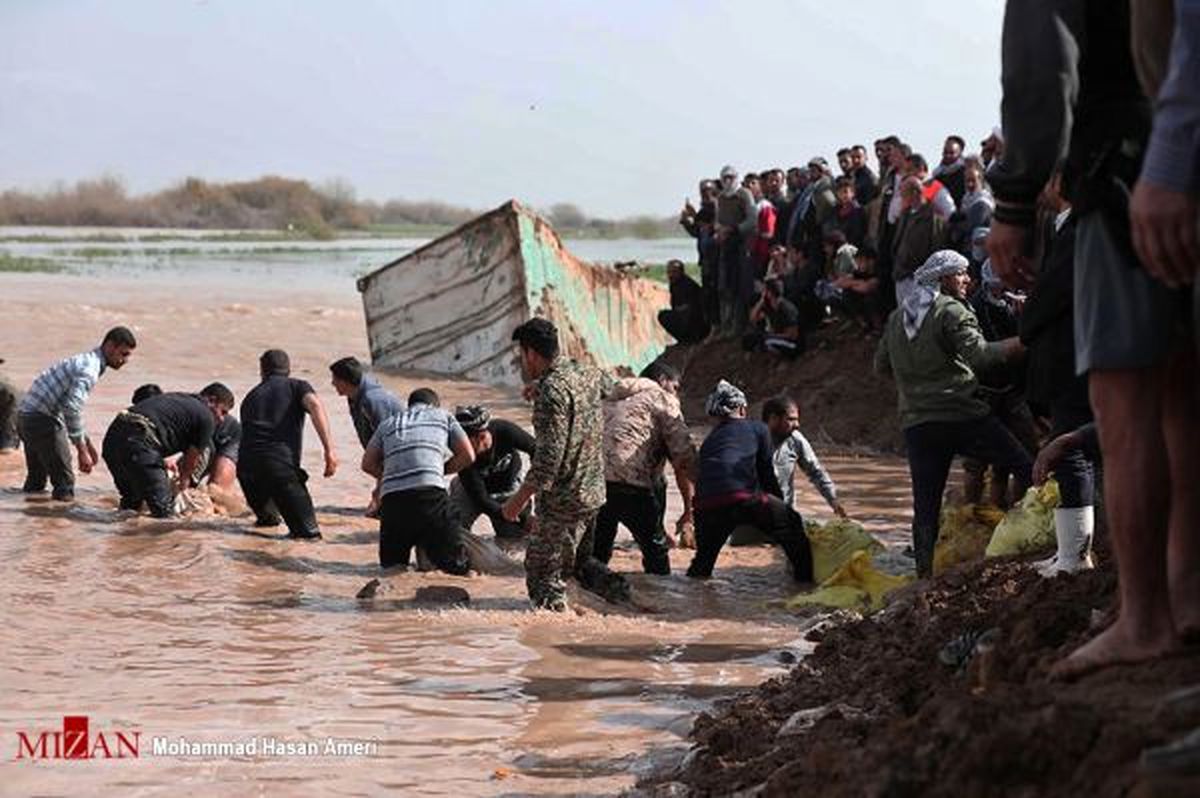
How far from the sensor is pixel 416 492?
10.7 m

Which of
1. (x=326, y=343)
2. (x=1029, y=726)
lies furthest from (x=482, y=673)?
(x=326, y=343)

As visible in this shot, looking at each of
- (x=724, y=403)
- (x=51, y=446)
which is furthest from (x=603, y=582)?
(x=51, y=446)

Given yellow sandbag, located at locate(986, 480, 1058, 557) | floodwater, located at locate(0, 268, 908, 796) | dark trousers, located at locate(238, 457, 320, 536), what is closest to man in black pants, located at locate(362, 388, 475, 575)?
floodwater, located at locate(0, 268, 908, 796)

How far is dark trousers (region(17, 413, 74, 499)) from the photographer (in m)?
13.6

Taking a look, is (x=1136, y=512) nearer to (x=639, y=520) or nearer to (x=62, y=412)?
(x=639, y=520)

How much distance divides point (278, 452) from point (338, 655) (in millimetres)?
3651

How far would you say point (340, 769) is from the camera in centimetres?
657

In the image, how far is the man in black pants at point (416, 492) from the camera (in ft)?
35.1

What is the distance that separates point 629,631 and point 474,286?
1401 cm

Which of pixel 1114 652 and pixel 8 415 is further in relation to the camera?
pixel 8 415

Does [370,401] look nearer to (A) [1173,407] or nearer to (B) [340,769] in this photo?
(B) [340,769]

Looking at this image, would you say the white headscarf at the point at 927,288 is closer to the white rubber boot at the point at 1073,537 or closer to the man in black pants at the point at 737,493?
the man in black pants at the point at 737,493

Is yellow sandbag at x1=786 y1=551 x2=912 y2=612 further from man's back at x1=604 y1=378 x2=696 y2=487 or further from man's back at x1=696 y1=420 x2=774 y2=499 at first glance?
man's back at x1=604 y1=378 x2=696 y2=487

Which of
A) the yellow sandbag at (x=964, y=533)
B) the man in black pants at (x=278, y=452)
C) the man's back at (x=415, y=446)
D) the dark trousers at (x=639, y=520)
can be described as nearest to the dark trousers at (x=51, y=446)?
the man in black pants at (x=278, y=452)
